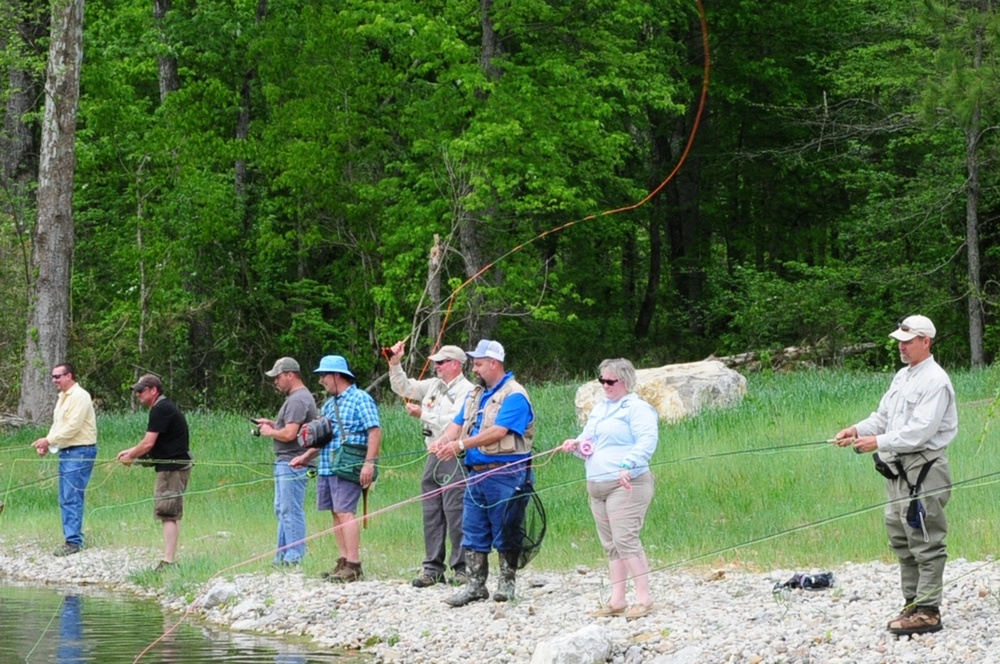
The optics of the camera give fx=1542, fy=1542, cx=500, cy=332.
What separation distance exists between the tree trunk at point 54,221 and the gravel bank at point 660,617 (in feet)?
32.3

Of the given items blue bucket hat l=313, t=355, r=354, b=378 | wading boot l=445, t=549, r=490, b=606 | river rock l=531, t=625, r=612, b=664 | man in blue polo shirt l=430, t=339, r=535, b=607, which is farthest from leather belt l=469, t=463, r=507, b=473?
blue bucket hat l=313, t=355, r=354, b=378

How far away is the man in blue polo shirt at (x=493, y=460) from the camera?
974 cm

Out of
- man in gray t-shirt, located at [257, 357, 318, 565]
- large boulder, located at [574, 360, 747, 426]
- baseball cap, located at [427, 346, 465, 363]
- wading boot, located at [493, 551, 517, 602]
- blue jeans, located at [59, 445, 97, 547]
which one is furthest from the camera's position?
large boulder, located at [574, 360, 747, 426]

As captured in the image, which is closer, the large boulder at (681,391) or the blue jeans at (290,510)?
the blue jeans at (290,510)

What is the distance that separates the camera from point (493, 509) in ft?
32.5

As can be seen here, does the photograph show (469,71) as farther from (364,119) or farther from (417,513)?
(417,513)

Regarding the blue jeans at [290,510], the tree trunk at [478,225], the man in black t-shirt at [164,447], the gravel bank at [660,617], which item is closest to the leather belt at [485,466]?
the gravel bank at [660,617]

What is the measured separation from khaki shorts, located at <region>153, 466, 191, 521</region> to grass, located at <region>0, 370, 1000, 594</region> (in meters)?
0.47

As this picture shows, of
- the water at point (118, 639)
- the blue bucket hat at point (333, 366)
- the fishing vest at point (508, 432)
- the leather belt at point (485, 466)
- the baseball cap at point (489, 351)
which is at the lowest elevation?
the water at point (118, 639)

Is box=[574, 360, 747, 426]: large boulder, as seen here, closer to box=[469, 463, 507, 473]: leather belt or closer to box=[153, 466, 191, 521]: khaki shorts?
box=[153, 466, 191, 521]: khaki shorts

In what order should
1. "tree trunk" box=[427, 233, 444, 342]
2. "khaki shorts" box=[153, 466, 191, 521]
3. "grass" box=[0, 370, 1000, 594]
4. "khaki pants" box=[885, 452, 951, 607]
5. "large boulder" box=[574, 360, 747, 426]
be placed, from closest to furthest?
1. "khaki pants" box=[885, 452, 951, 607]
2. "grass" box=[0, 370, 1000, 594]
3. "khaki shorts" box=[153, 466, 191, 521]
4. "large boulder" box=[574, 360, 747, 426]
5. "tree trunk" box=[427, 233, 444, 342]

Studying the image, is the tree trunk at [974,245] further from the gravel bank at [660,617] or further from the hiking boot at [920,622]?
the hiking boot at [920,622]

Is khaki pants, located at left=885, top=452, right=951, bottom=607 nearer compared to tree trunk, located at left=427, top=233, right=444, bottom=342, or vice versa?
khaki pants, located at left=885, top=452, right=951, bottom=607

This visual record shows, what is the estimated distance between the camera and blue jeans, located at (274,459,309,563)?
11.9 m
